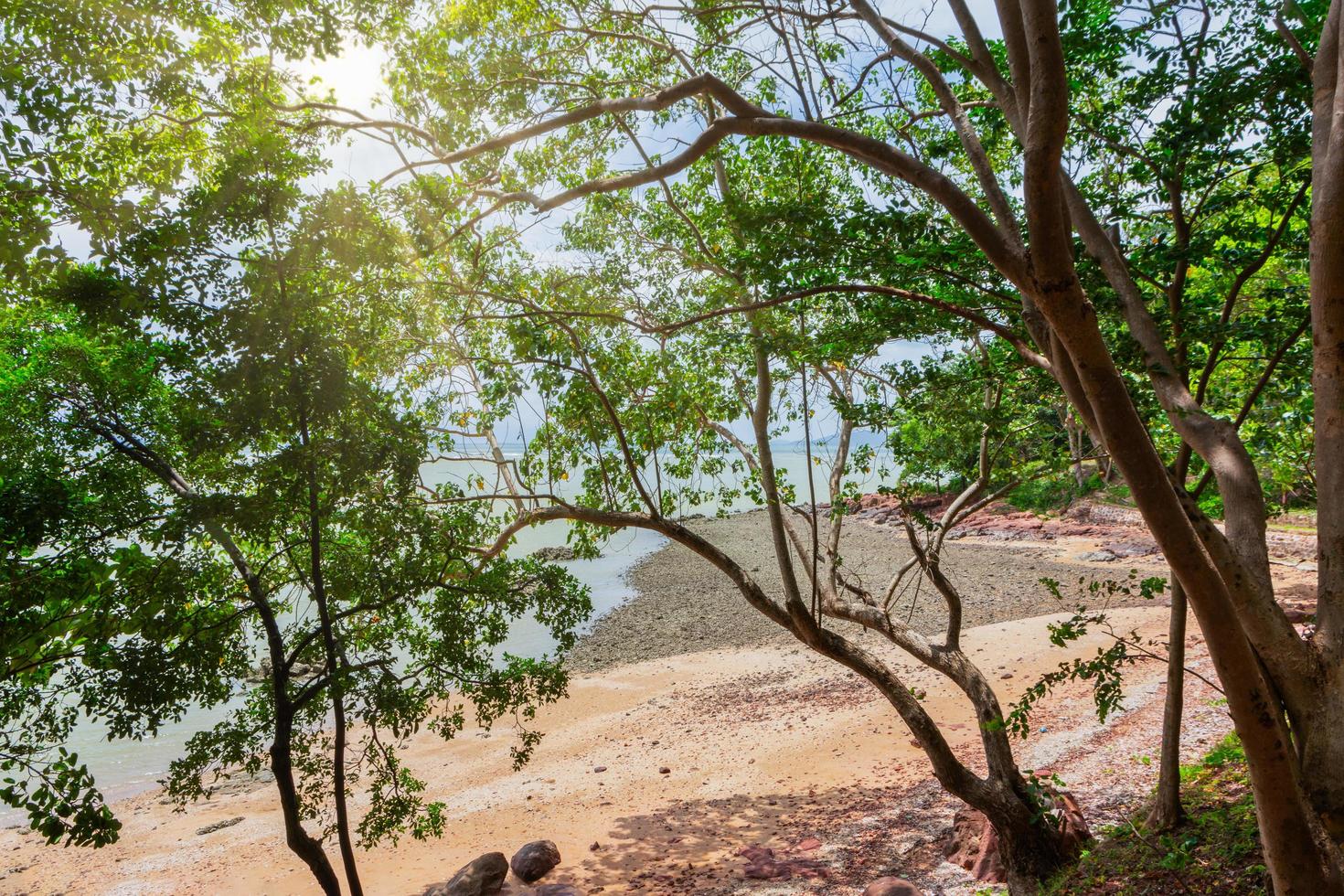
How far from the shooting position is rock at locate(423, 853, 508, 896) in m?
7.50

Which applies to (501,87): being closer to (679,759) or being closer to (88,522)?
(88,522)

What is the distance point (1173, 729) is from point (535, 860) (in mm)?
6306

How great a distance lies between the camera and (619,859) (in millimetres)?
8242

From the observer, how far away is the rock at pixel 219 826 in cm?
1066

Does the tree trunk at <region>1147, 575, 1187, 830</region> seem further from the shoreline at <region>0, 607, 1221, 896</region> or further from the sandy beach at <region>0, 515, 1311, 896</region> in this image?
the shoreline at <region>0, 607, 1221, 896</region>

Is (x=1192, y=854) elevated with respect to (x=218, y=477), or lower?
lower

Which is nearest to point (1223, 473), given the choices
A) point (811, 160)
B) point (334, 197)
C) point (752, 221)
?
point (752, 221)

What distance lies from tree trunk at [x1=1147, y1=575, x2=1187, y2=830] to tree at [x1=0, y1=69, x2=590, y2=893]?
492 cm

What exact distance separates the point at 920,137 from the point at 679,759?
906cm

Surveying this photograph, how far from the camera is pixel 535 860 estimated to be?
8.11m

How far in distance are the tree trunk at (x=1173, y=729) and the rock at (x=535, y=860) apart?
232 inches

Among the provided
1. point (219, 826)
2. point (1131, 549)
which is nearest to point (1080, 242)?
point (219, 826)

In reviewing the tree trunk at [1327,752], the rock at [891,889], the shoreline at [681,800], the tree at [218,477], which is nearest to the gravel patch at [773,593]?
the shoreline at [681,800]

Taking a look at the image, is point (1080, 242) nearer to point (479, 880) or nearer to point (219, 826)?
point (479, 880)
